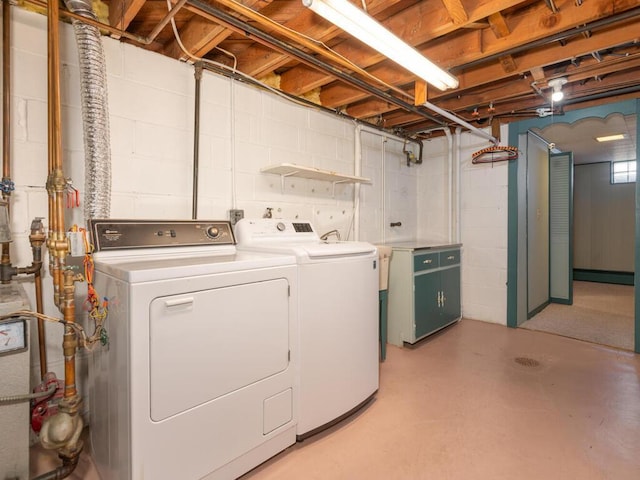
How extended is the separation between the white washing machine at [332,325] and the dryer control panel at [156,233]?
0.21 meters

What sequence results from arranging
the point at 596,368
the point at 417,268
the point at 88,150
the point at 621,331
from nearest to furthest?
the point at 88,150
the point at 596,368
the point at 417,268
the point at 621,331

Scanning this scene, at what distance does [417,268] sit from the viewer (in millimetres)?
3242

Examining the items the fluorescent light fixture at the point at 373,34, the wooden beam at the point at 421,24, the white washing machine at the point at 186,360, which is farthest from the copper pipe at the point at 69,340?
the wooden beam at the point at 421,24

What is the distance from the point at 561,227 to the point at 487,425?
4.00 m

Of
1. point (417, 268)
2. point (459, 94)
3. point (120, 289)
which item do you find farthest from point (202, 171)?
point (459, 94)

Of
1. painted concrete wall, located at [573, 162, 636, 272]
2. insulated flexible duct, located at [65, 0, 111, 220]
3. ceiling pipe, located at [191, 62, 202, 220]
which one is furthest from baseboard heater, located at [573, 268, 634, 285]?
insulated flexible duct, located at [65, 0, 111, 220]

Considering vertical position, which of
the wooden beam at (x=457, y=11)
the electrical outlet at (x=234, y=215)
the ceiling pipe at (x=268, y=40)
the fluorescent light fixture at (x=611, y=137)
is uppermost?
the fluorescent light fixture at (x=611, y=137)

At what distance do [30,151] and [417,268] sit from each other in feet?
9.89

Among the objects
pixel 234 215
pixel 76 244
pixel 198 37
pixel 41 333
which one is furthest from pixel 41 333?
pixel 198 37

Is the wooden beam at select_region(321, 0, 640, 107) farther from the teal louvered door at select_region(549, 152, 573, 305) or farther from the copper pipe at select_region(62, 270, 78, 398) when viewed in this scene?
the teal louvered door at select_region(549, 152, 573, 305)

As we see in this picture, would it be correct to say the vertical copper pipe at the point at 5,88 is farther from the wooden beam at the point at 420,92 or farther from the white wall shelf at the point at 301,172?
the wooden beam at the point at 420,92

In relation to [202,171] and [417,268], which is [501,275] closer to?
[417,268]

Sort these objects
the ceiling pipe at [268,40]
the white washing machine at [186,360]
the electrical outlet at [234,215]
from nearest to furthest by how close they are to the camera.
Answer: the white washing machine at [186,360] < the ceiling pipe at [268,40] < the electrical outlet at [234,215]

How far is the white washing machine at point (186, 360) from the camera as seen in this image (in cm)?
125
